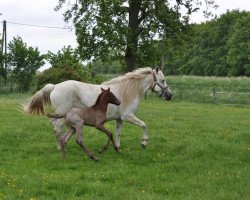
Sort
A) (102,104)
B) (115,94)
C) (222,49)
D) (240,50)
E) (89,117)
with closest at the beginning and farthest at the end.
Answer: (89,117) < (102,104) < (115,94) < (240,50) < (222,49)

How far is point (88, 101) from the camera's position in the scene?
11.8 meters

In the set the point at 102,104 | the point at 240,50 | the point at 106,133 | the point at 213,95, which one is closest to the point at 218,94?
the point at 213,95

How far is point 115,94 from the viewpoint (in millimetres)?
12297

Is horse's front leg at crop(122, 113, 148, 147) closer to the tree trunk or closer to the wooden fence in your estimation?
the tree trunk

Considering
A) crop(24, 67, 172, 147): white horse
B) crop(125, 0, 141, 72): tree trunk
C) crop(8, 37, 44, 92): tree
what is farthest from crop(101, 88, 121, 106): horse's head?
crop(8, 37, 44, 92): tree

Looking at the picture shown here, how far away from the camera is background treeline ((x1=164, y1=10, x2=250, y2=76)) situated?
77.1m

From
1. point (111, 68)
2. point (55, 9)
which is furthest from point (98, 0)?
point (111, 68)

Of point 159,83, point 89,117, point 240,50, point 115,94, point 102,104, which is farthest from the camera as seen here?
point 240,50

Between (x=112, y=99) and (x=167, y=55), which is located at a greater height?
(x=167, y=55)

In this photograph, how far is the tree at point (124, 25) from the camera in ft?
103

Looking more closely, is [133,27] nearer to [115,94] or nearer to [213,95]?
[213,95]

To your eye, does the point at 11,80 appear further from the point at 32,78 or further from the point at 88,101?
the point at 88,101

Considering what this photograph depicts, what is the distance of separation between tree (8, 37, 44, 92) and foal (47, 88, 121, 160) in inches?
1479

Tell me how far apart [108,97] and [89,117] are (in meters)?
0.76
